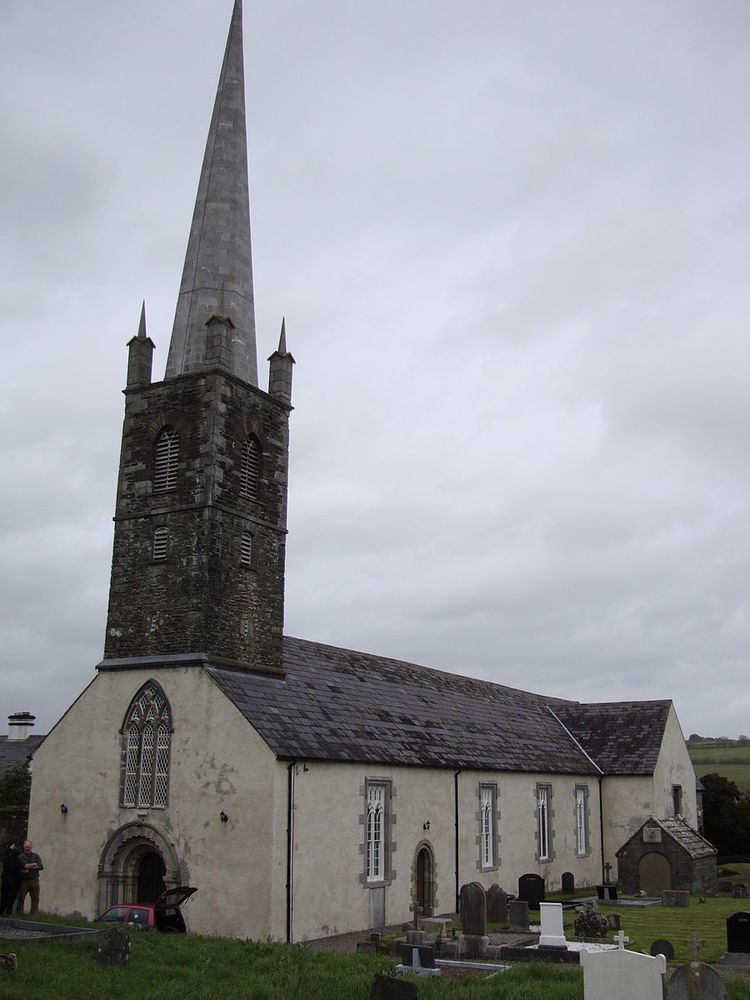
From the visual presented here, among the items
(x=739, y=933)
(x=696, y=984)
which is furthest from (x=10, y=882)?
(x=739, y=933)

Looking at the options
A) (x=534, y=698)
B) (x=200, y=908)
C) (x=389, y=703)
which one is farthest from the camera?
(x=534, y=698)

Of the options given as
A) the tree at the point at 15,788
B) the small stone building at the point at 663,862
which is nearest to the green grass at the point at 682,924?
the small stone building at the point at 663,862

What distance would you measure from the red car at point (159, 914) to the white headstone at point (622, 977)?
10469mm

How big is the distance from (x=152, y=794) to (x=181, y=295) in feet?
47.2

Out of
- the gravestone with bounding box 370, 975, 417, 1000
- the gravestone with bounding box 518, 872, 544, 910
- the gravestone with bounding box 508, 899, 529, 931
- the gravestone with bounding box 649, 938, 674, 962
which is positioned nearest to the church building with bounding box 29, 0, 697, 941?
the gravestone with bounding box 518, 872, 544, 910

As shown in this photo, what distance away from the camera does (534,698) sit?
48.4m

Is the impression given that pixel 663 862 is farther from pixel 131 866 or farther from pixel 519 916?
pixel 131 866

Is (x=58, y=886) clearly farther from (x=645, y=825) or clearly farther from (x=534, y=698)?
(x=534, y=698)

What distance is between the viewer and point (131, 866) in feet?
80.9

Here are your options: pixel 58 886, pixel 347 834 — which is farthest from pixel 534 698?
pixel 58 886

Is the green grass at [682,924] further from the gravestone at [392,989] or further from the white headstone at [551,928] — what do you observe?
the gravestone at [392,989]

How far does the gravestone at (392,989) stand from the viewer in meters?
13.4

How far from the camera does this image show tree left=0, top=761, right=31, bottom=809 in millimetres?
44406

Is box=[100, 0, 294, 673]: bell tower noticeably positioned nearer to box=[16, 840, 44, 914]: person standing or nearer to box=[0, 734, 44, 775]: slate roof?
box=[16, 840, 44, 914]: person standing
